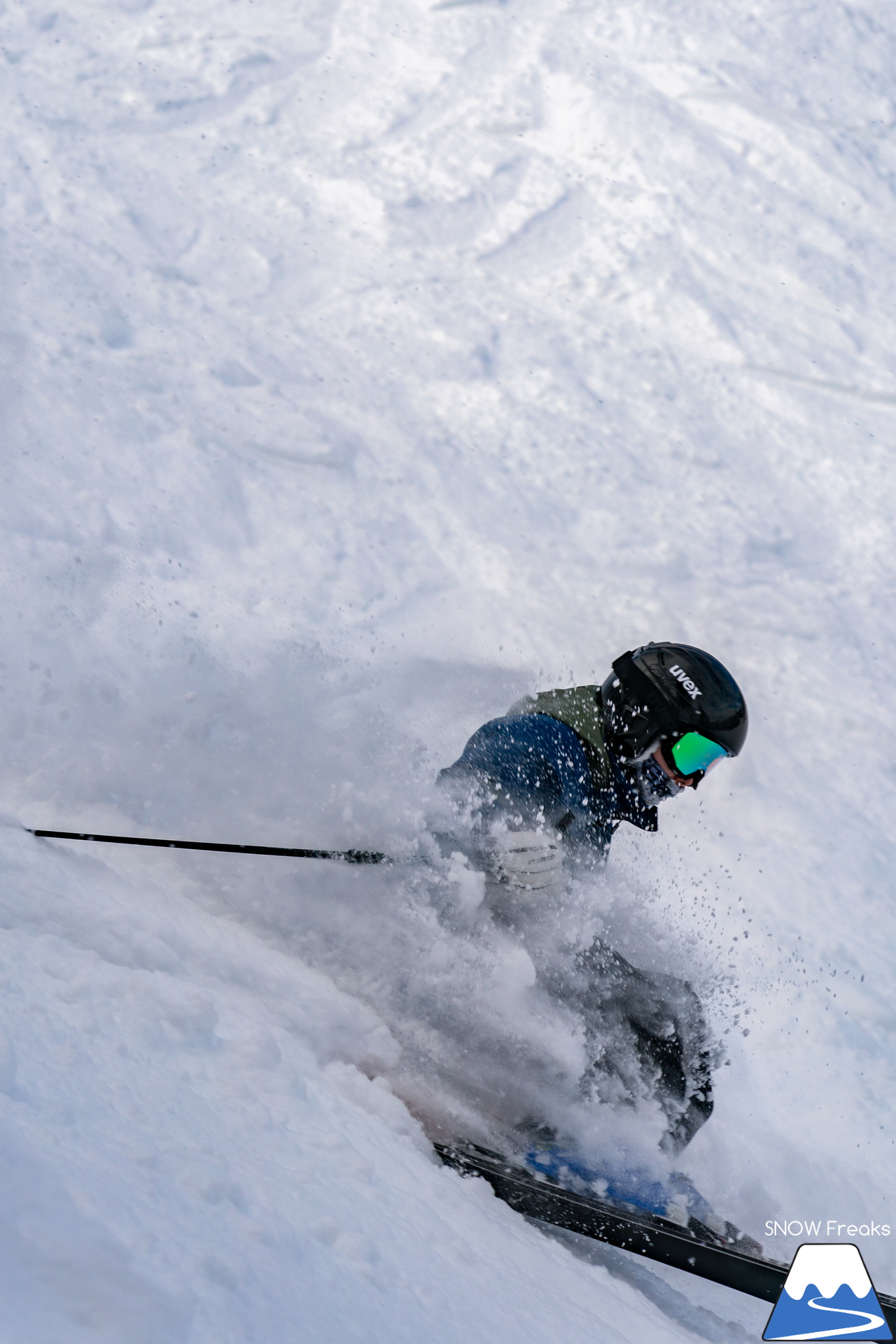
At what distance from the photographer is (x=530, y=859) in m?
2.87

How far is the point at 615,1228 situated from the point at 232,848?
156 cm

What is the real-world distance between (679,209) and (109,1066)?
7601 millimetres

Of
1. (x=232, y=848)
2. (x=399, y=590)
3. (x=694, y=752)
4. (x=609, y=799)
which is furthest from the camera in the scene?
(x=399, y=590)

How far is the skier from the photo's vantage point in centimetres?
297

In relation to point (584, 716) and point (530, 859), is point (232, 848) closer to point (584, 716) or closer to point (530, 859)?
point (530, 859)

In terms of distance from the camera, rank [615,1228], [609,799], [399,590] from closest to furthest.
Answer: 1. [615,1228]
2. [609,799]
3. [399,590]

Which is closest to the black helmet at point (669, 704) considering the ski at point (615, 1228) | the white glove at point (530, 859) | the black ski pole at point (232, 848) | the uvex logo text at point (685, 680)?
the uvex logo text at point (685, 680)

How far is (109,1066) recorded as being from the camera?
5.51 feet

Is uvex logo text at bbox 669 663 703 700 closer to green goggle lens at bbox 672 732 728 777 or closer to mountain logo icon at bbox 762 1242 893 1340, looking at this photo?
green goggle lens at bbox 672 732 728 777

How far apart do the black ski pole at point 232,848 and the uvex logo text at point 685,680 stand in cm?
113

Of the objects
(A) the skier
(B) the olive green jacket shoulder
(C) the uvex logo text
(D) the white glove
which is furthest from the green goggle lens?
(D) the white glove

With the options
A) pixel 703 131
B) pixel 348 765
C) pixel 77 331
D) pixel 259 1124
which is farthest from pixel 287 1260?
pixel 703 131

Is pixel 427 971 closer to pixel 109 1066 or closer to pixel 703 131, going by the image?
pixel 109 1066

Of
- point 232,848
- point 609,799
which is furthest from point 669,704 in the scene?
point 232,848
